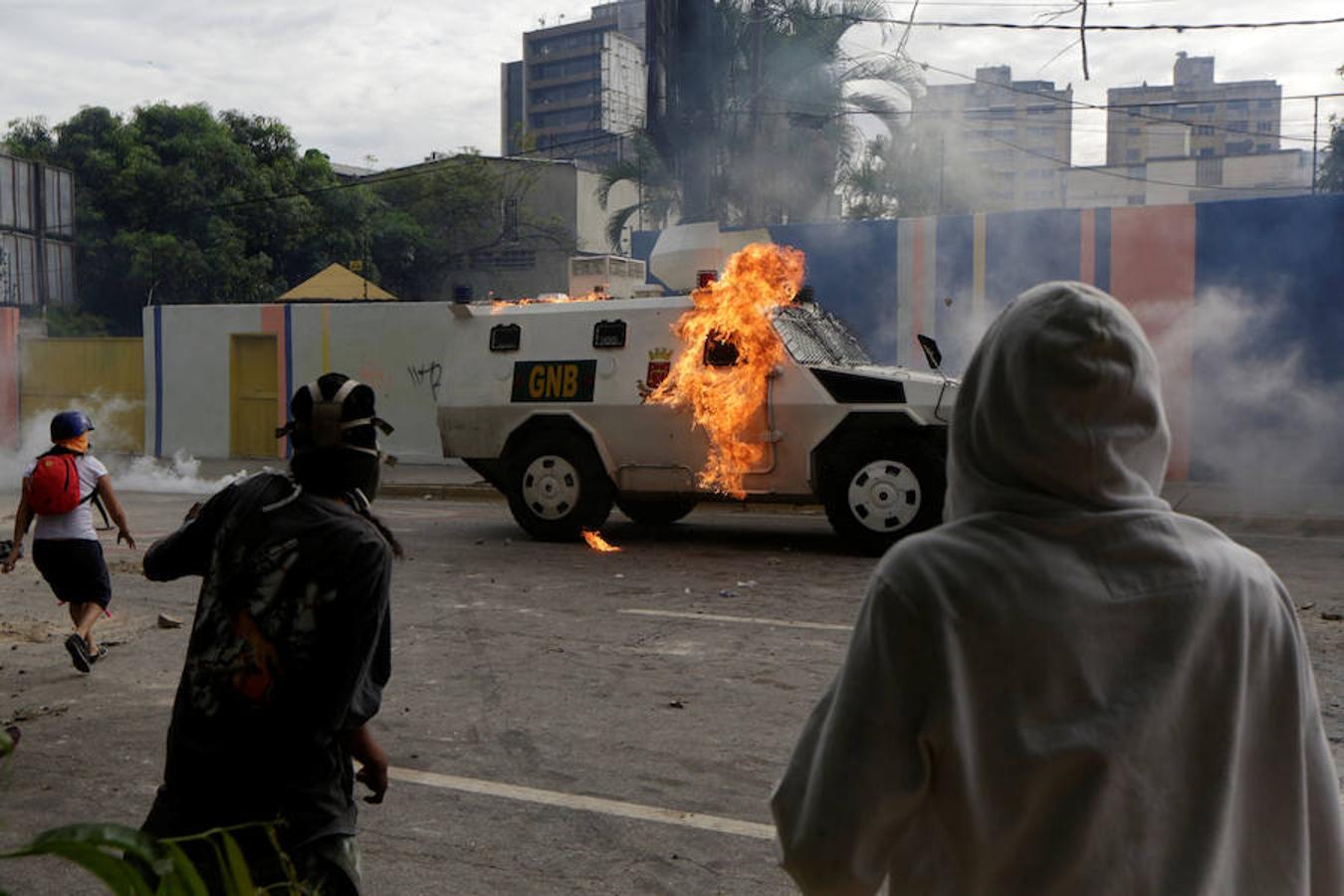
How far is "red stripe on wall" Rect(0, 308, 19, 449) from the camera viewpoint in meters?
23.8

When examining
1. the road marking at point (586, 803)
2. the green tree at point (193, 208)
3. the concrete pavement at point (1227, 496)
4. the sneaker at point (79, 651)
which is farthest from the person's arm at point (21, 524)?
the green tree at point (193, 208)

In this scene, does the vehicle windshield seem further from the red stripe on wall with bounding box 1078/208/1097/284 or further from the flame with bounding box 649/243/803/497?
the red stripe on wall with bounding box 1078/208/1097/284

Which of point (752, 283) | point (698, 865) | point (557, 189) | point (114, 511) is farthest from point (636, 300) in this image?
point (557, 189)

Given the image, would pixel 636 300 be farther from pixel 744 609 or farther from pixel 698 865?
pixel 698 865

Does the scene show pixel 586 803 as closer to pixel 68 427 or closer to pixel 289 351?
pixel 68 427

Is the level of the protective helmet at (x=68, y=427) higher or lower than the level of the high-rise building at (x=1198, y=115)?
lower

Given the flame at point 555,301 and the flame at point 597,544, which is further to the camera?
the flame at point 555,301

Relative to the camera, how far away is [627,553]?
10.9 meters

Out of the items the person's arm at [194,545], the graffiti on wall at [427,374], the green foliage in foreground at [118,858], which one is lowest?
the green foliage in foreground at [118,858]

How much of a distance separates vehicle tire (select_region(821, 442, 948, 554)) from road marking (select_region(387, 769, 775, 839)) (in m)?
5.73

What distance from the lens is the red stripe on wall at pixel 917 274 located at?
692 inches

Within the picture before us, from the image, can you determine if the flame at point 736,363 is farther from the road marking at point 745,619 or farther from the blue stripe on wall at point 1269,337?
the blue stripe on wall at point 1269,337

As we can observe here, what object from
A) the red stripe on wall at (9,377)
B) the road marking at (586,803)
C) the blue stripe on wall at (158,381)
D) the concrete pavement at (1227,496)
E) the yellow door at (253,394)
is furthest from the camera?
the red stripe on wall at (9,377)

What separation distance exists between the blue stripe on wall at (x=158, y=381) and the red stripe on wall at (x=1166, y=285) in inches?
632
